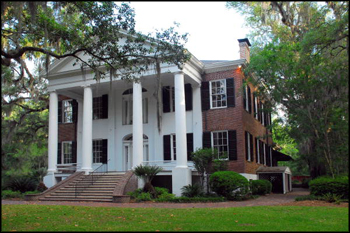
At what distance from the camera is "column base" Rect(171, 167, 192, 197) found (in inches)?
718

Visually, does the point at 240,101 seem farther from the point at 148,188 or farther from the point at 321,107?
the point at 148,188

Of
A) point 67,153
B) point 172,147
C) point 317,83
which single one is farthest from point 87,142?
point 317,83

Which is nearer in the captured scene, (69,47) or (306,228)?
(306,228)

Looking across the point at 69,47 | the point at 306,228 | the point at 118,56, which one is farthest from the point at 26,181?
the point at 306,228

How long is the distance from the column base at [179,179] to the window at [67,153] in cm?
949

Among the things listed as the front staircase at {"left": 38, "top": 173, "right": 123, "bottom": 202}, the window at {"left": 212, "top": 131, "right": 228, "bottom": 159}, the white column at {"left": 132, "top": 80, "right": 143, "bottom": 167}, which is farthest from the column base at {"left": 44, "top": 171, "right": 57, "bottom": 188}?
the window at {"left": 212, "top": 131, "right": 228, "bottom": 159}

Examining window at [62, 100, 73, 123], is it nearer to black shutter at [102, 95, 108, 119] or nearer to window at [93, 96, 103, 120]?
window at [93, 96, 103, 120]

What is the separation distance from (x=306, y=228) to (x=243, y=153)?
39.2 ft

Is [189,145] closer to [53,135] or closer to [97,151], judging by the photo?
[97,151]

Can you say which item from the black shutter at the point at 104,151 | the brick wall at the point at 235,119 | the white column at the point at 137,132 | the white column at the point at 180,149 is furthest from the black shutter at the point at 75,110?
the brick wall at the point at 235,119

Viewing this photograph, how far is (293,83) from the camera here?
56.2 ft

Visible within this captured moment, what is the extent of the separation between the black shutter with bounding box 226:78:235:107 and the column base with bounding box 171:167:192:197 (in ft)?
15.9

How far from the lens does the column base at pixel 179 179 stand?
1823cm

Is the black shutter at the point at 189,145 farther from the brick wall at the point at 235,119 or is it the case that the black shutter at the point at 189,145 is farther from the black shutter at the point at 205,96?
the black shutter at the point at 205,96
